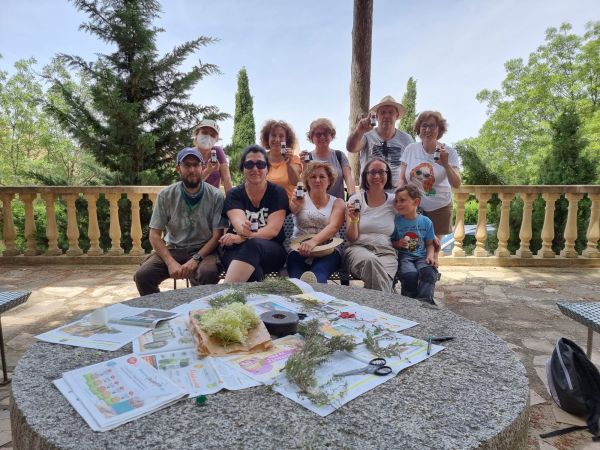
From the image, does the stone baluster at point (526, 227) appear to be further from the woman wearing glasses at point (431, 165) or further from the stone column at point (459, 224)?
the woman wearing glasses at point (431, 165)

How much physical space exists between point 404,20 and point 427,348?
28.3 feet

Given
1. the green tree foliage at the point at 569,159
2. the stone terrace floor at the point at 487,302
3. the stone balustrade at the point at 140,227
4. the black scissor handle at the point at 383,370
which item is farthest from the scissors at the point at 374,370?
the green tree foliage at the point at 569,159

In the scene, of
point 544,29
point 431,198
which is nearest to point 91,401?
point 431,198

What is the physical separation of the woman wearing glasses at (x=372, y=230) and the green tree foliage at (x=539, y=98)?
1614 cm

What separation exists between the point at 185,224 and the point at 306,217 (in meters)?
0.92

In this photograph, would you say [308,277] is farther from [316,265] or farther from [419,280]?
[419,280]

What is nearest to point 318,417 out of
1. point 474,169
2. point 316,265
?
point 316,265

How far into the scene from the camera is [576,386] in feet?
6.34

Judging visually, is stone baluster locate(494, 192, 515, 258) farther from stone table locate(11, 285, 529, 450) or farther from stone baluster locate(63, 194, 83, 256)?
stone baluster locate(63, 194, 83, 256)

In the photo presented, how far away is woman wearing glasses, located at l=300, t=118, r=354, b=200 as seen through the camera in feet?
11.0

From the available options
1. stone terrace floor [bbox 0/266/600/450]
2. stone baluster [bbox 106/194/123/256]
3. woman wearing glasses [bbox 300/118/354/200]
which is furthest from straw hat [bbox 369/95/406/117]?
stone baluster [bbox 106/194/123/256]

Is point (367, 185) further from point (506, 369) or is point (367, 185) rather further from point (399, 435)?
point (399, 435)

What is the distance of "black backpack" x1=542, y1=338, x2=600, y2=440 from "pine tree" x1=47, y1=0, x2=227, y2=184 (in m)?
7.96

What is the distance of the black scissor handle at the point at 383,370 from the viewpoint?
1.17 m
